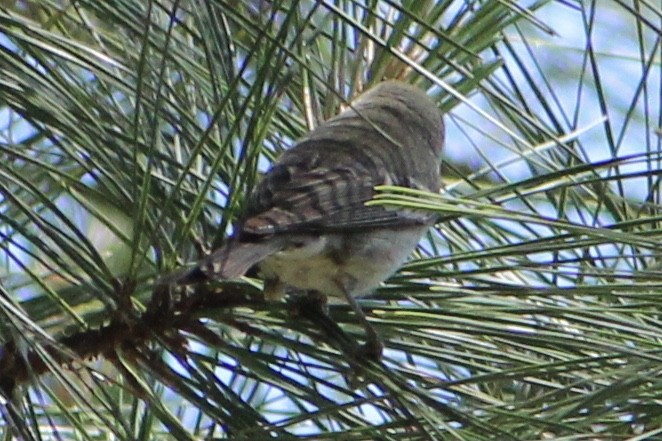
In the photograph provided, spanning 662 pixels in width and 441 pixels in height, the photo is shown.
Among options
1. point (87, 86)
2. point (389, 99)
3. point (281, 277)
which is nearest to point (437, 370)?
point (281, 277)

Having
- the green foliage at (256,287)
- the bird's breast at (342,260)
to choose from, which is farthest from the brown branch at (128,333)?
the bird's breast at (342,260)

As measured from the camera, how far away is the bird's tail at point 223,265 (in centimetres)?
119

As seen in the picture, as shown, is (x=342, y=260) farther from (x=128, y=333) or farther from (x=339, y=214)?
(x=128, y=333)

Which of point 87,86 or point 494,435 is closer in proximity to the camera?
point 494,435

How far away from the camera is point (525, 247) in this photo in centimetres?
121

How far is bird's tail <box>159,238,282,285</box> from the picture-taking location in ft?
3.91

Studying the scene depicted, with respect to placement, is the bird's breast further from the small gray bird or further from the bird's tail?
the bird's tail

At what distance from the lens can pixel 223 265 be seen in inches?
48.9

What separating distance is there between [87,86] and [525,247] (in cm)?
61

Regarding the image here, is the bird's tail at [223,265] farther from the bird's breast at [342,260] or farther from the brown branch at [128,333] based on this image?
the bird's breast at [342,260]

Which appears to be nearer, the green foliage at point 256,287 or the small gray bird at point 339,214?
the green foliage at point 256,287

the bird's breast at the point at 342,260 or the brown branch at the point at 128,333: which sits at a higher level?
the bird's breast at the point at 342,260

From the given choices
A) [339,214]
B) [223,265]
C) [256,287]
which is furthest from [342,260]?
[223,265]

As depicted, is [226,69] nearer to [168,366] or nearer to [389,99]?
[168,366]
